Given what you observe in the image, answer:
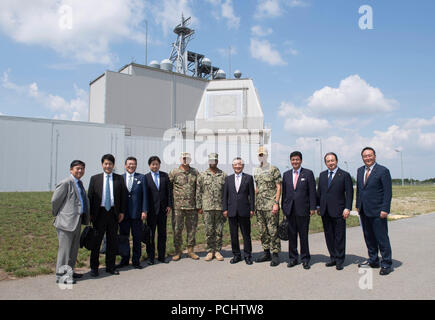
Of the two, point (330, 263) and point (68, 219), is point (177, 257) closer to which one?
point (68, 219)

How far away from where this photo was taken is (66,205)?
479 cm

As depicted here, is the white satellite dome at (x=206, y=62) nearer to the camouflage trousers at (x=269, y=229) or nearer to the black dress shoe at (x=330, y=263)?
the camouflage trousers at (x=269, y=229)

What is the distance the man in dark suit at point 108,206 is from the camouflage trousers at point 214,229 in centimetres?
166

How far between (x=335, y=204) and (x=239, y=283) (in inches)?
88.3

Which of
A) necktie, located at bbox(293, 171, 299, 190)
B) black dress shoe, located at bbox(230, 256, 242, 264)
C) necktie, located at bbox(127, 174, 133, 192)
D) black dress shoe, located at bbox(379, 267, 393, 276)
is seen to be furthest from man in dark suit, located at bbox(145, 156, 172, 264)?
black dress shoe, located at bbox(379, 267, 393, 276)

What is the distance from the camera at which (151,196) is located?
6035mm

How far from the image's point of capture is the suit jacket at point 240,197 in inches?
237

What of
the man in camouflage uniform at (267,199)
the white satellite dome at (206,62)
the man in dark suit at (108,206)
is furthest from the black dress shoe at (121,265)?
the white satellite dome at (206,62)

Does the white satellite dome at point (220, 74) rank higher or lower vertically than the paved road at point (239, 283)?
higher

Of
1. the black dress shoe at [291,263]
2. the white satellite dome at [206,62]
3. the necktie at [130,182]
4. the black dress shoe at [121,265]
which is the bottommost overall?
the black dress shoe at [121,265]

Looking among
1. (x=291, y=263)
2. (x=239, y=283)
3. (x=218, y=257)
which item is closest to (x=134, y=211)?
(x=218, y=257)

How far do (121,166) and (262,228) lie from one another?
22061mm

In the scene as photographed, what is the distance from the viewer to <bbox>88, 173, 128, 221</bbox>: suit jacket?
521 centimetres

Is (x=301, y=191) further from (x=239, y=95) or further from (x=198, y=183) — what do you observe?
(x=239, y=95)
